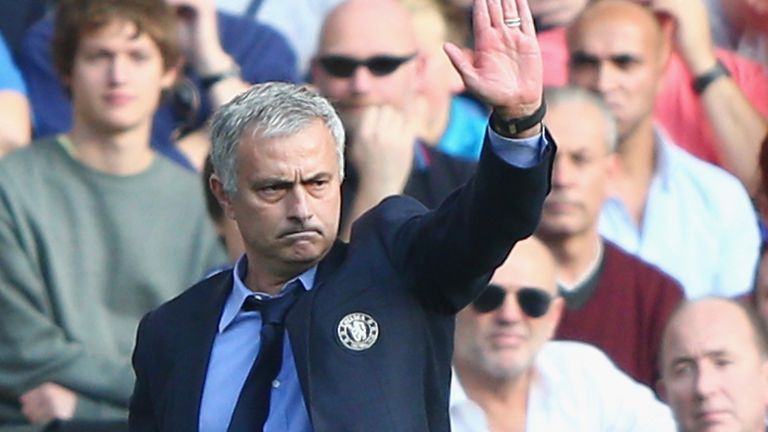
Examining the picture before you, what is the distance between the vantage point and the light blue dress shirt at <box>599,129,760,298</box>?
5250 millimetres

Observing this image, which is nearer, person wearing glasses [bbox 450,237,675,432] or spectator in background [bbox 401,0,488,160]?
person wearing glasses [bbox 450,237,675,432]

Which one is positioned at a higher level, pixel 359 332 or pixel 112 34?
pixel 359 332

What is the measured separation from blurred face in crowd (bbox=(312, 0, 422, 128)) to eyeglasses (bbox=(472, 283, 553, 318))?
2.20 feet

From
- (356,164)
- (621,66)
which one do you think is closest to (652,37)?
(621,66)

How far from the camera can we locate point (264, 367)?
3023mm

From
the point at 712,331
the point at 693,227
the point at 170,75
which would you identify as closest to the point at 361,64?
the point at 170,75

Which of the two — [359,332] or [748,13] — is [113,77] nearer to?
[748,13]

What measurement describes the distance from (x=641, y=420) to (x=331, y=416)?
6.65 feet

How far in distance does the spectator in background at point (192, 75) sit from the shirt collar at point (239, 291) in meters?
2.13

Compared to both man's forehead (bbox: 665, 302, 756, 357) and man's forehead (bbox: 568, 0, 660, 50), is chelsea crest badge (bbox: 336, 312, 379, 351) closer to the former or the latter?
man's forehead (bbox: 665, 302, 756, 357)

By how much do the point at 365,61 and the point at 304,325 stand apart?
2.24m

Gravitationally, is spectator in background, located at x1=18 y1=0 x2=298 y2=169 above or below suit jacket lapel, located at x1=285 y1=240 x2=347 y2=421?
below

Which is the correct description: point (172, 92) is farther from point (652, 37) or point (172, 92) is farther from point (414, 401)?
point (414, 401)

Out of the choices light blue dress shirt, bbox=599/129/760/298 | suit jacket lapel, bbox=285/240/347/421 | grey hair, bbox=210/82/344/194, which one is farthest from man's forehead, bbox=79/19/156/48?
Result: suit jacket lapel, bbox=285/240/347/421
